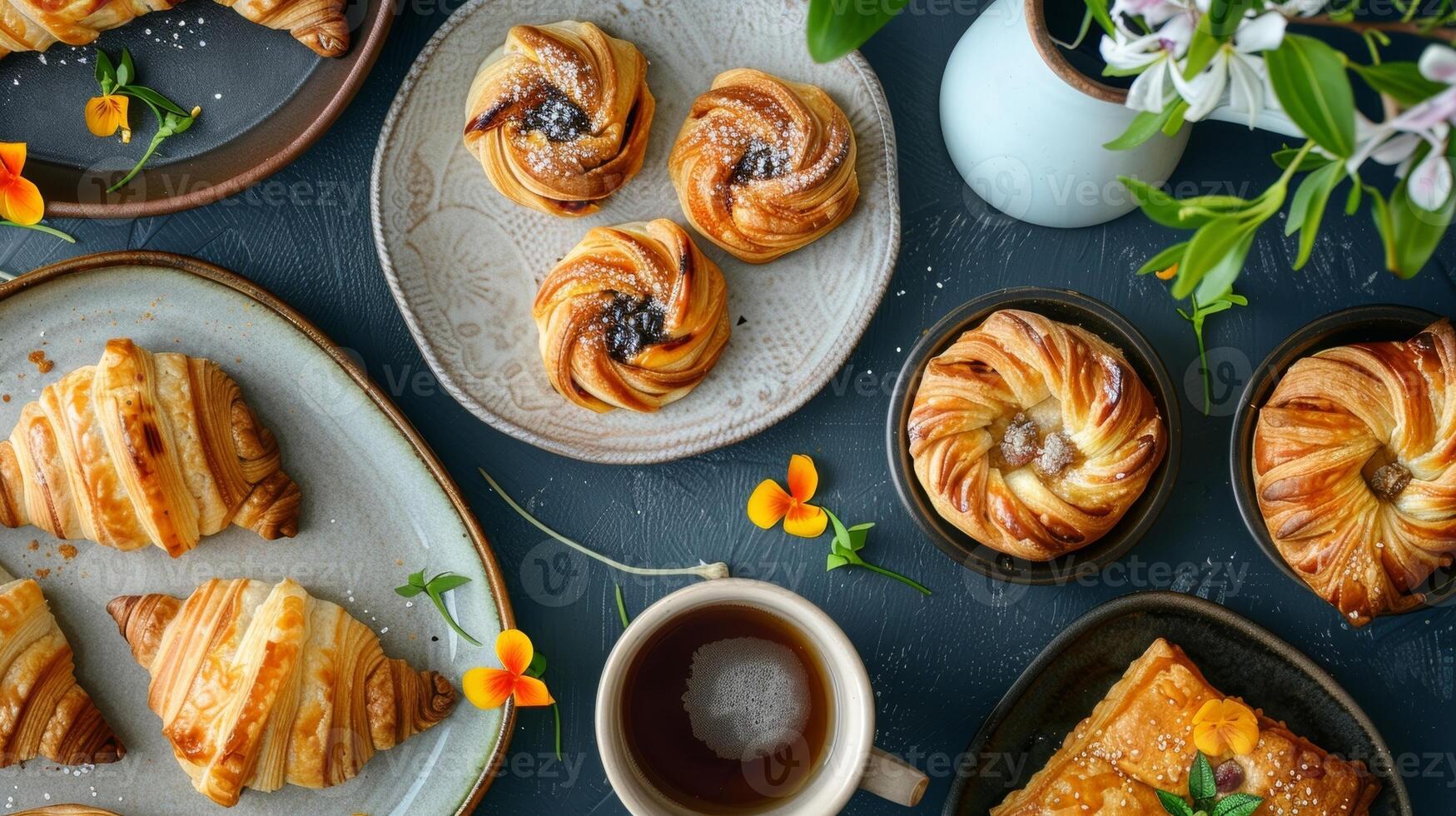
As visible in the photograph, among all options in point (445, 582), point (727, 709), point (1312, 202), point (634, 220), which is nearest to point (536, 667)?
point (445, 582)

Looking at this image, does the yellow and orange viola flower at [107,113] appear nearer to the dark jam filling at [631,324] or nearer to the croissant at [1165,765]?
the dark jam filling at [631,324]

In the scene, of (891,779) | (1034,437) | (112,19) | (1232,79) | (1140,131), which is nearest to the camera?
(1232,79)

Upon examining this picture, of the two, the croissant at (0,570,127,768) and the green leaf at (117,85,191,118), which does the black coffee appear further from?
the green leaf at (117,85,191,118)

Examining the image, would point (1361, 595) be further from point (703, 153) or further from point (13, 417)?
point (13, 417)

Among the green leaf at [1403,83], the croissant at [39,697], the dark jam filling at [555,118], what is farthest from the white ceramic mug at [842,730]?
the green leaf at [1403,83]

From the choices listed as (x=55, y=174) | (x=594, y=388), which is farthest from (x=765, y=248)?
(x=55, y=174)

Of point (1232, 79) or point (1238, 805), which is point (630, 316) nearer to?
point (1232, 79)

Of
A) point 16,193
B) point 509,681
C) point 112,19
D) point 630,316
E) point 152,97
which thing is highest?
point 112,19
